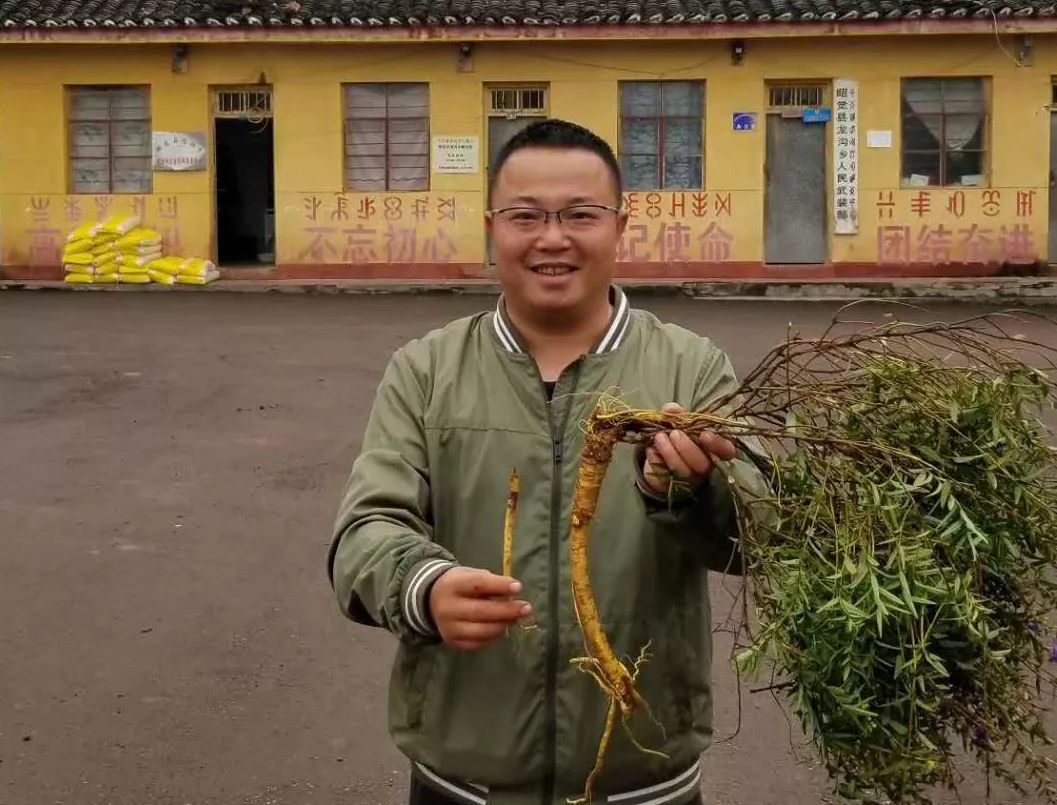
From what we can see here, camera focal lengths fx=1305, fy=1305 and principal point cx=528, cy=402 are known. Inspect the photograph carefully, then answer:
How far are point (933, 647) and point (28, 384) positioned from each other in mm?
9628

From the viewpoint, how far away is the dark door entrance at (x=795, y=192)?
1902 centimetres

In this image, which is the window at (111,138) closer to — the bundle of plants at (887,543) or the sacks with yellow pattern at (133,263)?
the sacks with yellow pattern at (133,263)

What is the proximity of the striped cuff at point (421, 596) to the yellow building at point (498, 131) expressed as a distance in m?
16.9

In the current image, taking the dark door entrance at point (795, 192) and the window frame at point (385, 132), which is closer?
the dark door entrance at point (795, 192)

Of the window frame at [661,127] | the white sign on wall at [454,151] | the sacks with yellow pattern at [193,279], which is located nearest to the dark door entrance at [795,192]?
the window frame at [661,127]

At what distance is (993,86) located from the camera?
18703mm

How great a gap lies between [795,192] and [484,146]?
15.1ft

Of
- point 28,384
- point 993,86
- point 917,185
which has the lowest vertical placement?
point 28,384

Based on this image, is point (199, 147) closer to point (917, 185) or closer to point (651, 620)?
point (917, 185)

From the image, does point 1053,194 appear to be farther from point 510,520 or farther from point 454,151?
point 510,520

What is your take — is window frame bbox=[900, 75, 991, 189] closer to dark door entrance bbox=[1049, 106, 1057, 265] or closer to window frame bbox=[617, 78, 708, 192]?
dark door entrance bbox=[1049, 106, 1057, 265]

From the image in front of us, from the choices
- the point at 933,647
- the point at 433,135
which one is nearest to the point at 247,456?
the point at 933,647

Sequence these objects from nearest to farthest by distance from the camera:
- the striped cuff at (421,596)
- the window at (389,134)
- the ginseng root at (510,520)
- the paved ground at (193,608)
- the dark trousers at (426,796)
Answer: the striped cuff at (421,596), the ginseng root at (510,520), the dark trousers at (426,796), the paved ground at (193,608), the window at (389,134)

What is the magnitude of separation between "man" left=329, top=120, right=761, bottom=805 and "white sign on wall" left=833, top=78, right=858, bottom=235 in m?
17.2
